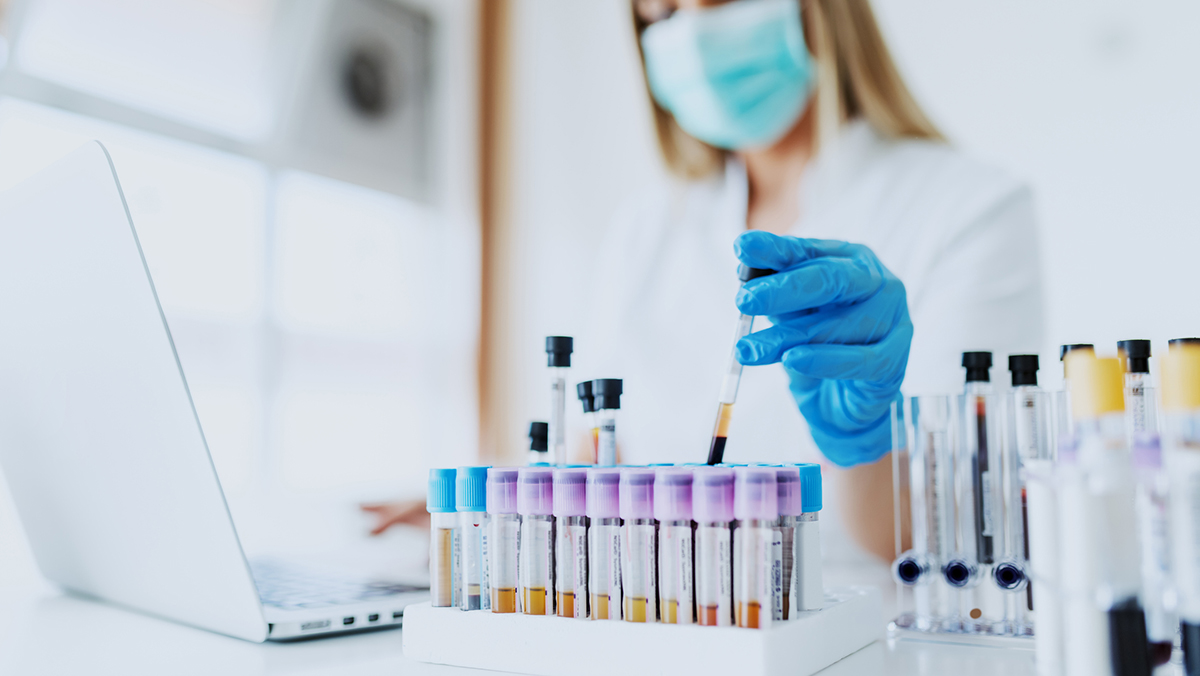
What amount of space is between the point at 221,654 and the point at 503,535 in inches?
11.2

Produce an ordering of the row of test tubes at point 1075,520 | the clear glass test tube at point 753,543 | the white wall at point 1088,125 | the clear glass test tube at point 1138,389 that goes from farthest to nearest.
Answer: the white wall at point 1088,125 → the clear glass test tube at point 1138,389 → the clear glass test tube at point 753,543 → the row of test tubes at point 1075,520

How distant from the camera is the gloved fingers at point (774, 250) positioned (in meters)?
0.79

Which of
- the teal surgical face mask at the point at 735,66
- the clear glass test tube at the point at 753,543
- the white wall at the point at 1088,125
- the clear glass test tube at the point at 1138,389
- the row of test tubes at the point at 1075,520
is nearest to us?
the row of test tubes at the point at 1075,520

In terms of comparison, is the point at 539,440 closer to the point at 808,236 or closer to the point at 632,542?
the point at 632,542

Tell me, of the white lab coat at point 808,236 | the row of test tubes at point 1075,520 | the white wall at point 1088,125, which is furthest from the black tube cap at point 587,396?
the white wall at point 1088,125

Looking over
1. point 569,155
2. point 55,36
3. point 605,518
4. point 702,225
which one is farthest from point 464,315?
point 605,518

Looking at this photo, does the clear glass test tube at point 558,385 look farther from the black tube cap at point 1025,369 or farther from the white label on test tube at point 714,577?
the black tube cap at point 1025,369

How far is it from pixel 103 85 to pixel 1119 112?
233 centimetres

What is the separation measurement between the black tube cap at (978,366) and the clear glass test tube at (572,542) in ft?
1.35

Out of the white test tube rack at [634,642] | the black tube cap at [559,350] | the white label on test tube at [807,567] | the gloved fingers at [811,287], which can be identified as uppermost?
the gloved fingers at [811,287]

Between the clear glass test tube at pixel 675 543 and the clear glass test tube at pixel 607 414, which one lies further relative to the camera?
the clear glass test tube at pixel 607 414

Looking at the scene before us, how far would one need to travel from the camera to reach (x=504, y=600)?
682 millimetres

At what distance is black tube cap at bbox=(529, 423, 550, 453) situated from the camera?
2.87 feet

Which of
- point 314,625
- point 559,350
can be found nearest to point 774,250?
point 559,350
